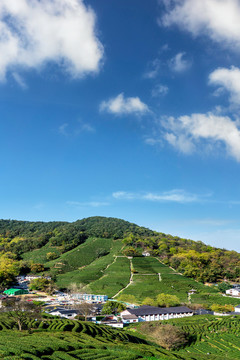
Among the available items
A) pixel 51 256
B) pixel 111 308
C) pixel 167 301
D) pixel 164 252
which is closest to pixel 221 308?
pixel 167 301

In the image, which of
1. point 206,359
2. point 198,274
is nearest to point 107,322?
point 206,359

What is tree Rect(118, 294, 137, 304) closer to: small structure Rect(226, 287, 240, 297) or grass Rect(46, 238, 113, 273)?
small structure Rect(226, 287, 240, 297)

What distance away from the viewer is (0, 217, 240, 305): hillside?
8181 cm

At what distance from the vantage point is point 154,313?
5909cm

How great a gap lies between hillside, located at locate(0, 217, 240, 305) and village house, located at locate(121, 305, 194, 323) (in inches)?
464

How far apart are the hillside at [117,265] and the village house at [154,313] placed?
38.6 ft

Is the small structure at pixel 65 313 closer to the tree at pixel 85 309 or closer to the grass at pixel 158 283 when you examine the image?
the tree at pixel 85 309

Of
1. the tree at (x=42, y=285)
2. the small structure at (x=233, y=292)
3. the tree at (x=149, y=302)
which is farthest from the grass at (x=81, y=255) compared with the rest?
the small structure at (x=233, y=292)

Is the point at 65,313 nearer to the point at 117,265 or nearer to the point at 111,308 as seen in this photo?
the point at 111,308

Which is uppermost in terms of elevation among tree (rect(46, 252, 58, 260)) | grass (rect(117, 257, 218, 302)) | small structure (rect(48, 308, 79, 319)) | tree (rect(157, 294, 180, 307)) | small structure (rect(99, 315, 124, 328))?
tree (rect(46, 252, 58, 260))

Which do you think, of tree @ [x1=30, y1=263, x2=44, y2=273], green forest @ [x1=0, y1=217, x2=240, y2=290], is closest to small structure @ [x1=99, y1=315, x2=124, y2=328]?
green forest @ [x1=0, y1=217, x2=240, y2=290]

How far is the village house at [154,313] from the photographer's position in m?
56.5

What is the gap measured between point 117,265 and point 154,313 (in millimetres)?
42827

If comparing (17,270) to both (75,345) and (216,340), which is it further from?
(75,345)
